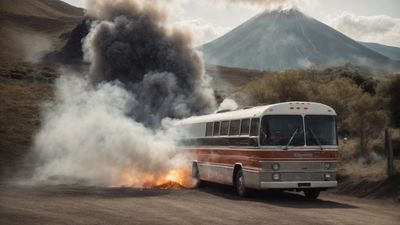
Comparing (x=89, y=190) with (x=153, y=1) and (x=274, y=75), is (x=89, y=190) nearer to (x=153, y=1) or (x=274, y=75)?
(x=274, y=75)

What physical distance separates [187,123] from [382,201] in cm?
981

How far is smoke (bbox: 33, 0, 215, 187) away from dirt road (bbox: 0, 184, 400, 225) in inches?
172

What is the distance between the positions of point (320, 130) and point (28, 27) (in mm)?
150941

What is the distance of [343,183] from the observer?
Result: 74.9 ft

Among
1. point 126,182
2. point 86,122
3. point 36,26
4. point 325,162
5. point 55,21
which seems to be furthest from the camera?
point 55,21

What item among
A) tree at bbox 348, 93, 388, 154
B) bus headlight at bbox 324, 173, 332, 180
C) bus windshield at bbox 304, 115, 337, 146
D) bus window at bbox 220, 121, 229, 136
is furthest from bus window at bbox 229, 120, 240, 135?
tree at bbox 348, 93, 388, 154

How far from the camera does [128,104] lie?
36.8m

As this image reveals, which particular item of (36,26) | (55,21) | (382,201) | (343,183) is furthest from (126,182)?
(55,21)

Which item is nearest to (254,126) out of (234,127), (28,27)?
(234,127)

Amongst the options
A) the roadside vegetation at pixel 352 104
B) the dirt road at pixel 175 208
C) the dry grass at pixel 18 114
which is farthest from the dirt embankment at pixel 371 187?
the dry grass at pixel 18 114

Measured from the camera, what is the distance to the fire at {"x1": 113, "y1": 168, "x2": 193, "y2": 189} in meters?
23.7

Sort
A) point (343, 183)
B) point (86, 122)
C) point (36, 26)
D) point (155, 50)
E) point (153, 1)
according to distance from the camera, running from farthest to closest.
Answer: point (36, 26) < point (153, 1) < point (155, 50) < point (86, 122) < point (343, 183)

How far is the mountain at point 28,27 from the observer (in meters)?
129

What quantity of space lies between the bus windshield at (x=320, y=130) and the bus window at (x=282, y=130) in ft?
0.81
